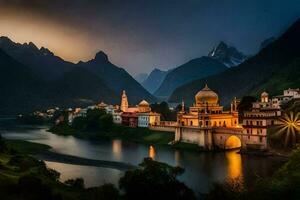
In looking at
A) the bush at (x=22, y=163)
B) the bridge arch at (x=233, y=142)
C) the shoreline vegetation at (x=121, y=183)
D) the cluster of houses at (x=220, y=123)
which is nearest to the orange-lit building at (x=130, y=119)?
the cluster of houses at (x=220, y=123)

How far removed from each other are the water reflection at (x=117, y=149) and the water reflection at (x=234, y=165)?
13981 millimetres

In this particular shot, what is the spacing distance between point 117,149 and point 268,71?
10558 cm

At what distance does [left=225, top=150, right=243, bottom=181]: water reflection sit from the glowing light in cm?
612

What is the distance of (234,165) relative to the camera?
150 feet

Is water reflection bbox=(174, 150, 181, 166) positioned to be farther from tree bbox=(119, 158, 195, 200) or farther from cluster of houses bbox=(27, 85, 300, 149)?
tree bbox=(119, 158, 195, 200)

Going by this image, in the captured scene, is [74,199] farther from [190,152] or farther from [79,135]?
A: [79,135]

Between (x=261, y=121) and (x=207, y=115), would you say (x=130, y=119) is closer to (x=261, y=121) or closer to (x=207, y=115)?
(x=207, y=115)

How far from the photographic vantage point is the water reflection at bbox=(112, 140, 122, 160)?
180 ft

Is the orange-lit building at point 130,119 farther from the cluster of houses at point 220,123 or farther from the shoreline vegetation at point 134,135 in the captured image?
the cluster of houses at point 220,123

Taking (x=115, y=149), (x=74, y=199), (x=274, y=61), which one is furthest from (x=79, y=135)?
(x=274, y=61)

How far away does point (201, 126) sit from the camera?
62.1 metres

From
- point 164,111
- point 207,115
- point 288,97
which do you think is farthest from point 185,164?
point 164,111

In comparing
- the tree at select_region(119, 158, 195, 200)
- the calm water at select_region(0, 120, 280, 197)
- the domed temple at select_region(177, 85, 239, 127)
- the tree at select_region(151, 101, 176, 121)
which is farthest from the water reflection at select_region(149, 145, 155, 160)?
the tree at select_region(119, 158, 195, 200)

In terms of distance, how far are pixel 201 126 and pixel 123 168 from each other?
20253mm
